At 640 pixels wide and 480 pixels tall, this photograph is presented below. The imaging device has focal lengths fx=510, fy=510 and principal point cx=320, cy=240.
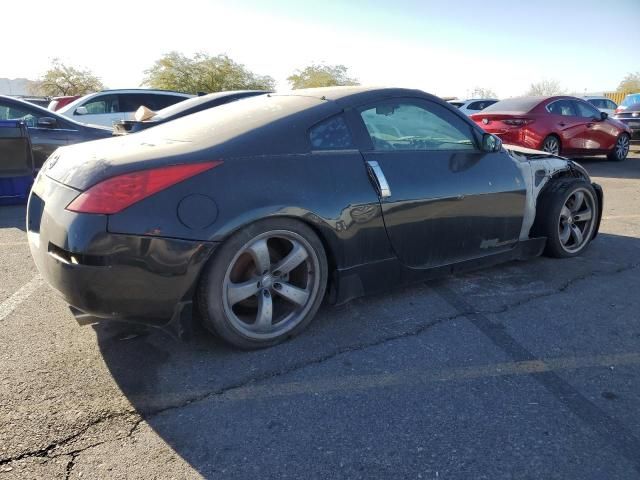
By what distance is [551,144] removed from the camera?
10719mm

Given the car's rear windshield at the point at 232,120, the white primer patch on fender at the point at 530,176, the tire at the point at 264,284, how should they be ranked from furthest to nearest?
the white primer patch on fender at the point at 530,176 → the car's rear windshield at the point at 232,120 → the tire at the point at 264,284

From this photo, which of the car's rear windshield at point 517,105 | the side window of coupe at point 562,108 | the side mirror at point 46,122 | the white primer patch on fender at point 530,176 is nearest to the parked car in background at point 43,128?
the side mirror at point 46,122

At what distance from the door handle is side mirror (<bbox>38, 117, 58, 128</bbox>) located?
19.4ft

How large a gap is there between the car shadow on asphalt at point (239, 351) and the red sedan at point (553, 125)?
710 cm

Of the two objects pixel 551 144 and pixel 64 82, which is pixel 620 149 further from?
pixel 64 82

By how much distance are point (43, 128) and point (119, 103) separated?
5290 millimetres

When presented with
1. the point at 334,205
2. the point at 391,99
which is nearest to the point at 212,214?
the point at 334,205

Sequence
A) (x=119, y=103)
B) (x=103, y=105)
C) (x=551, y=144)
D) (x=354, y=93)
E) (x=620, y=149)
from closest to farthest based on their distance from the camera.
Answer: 1. (x=354, y=93)
2. (x=551, y=144)
3. (x=103, y=105)
4. (x=119, y=103)
5. (x=620, y=149)

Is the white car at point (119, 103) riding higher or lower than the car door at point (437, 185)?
higher

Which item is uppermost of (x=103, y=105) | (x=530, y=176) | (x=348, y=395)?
(x=103, y=105)

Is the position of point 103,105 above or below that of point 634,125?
above

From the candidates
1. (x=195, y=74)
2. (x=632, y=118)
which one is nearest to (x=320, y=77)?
(x=195, y=74)

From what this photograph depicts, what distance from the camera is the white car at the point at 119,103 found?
38.8ft

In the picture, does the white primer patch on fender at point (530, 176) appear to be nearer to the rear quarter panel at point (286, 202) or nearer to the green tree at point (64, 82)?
the rear quarter panel at point (286, 202)
